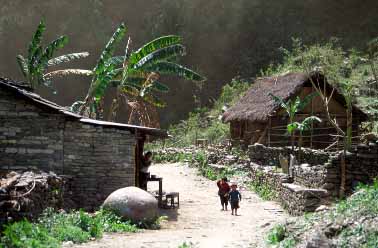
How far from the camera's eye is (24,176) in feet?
35.9

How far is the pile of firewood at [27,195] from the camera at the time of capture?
930cm

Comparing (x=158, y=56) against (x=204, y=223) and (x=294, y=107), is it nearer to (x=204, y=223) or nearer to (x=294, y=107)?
(x=294, y=107)

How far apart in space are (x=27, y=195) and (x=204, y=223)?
16.3ft

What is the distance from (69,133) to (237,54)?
29.1 meters

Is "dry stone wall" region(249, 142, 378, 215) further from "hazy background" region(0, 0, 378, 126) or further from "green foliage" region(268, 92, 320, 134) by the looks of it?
"hazy background" region(0, 0, 378, 126)

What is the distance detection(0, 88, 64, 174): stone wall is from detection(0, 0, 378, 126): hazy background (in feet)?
83.5

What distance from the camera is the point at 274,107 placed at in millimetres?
22172

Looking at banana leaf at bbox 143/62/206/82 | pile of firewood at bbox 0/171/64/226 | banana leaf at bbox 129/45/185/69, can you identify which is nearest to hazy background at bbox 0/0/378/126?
banana leaf at bbox 143/62/206/82

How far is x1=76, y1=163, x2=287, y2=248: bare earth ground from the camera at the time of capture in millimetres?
9656

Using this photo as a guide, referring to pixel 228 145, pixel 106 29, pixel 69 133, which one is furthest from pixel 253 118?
pixel 106 29

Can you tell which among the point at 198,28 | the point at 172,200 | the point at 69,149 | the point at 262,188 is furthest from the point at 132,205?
the point at 198,28

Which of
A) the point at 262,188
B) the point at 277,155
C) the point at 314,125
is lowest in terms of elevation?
the point at 262,188

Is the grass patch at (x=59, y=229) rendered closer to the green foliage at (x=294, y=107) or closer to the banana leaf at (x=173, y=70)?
the banana leaf at (x=173, y=70)

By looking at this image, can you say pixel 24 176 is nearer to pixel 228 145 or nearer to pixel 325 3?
pixel 228 145
